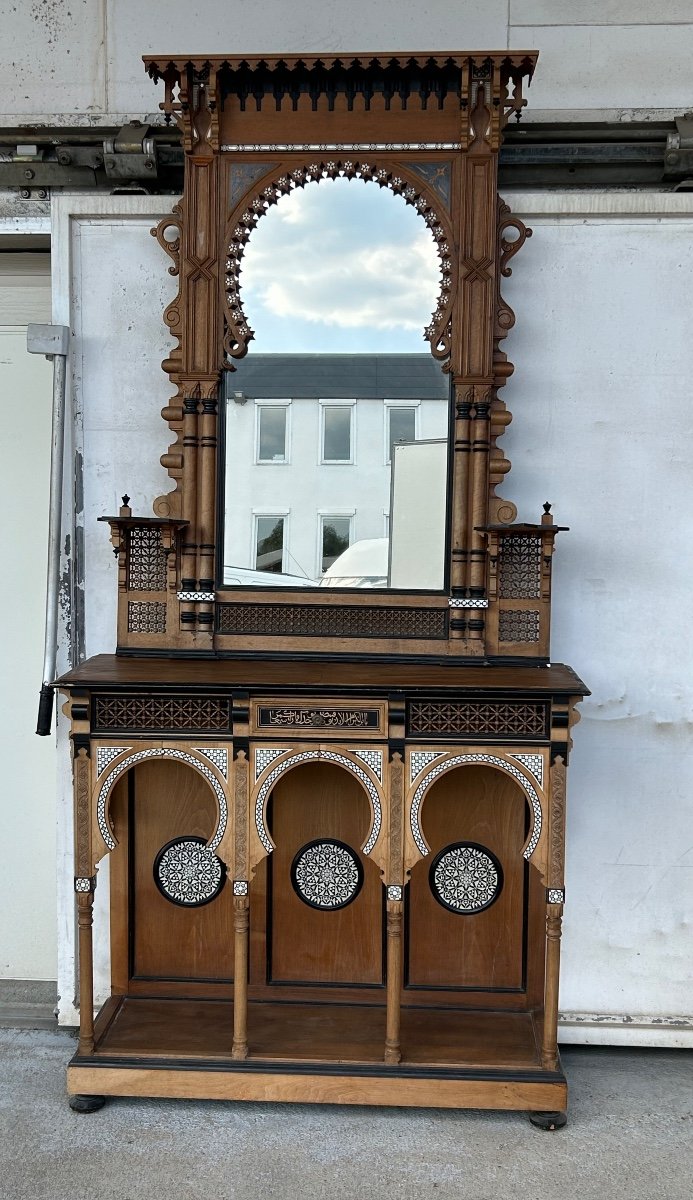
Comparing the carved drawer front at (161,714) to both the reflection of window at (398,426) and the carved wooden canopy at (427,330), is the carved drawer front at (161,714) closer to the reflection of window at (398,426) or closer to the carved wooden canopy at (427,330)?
the carved wooden canopy at (427,330)

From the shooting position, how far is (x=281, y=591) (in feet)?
10.3

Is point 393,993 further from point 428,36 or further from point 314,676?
point 428,36

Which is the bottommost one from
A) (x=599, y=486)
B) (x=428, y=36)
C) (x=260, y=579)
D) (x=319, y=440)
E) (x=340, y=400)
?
(x=260, y=579)

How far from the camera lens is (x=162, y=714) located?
9.21 feet

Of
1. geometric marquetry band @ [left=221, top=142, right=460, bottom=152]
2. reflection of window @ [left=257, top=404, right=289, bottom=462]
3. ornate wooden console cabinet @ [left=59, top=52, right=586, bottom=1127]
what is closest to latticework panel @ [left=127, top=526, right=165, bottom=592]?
ornate wooden console cabinet @ [left=59, top=52, right=586, bottom=1127]

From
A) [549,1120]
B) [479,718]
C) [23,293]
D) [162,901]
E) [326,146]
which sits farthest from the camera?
[23,293]

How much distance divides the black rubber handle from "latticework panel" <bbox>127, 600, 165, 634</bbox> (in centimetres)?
→ 33

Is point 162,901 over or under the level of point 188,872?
under

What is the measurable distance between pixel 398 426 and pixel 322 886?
5.26 feet

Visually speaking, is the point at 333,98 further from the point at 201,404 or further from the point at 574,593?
the point at 574,593

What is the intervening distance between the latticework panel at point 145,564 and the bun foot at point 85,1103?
1.61 meters

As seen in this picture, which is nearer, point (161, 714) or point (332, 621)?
point (161, 714)

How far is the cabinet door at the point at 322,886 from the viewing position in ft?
10.6

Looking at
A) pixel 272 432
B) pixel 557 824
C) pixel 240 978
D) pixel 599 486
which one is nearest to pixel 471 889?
pixel 557 824
